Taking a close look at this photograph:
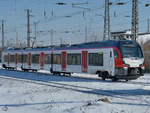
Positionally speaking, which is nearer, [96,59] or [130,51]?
[130,51]

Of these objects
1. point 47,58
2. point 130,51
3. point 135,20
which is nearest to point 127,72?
point 130,51

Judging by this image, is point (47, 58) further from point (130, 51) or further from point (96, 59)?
point (130, 51)

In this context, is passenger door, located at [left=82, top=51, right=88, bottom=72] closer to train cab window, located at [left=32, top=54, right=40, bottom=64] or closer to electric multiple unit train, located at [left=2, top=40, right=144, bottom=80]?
electric multiple unit train, located at [left=2, top=40, right=144, bottom=80]

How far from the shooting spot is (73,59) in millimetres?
22891

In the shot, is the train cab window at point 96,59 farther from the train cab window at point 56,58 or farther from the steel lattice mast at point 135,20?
the steel lattice mast at point 135,20

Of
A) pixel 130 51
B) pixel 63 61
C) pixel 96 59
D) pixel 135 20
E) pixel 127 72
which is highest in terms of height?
pixel 135 20

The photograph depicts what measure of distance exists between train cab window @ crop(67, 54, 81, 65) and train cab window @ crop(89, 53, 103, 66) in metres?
1.60

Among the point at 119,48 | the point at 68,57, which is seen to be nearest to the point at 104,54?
the point at 119,48

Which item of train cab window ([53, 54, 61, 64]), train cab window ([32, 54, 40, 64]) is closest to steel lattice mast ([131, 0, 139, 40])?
train cab window ([53, 54, 61, 64])

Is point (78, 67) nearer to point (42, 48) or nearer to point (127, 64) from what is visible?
point (127, 64)

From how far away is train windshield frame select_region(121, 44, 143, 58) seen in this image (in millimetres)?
18328

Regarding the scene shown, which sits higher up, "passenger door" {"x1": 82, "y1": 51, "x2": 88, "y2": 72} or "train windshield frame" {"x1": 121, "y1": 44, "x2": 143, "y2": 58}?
"train windshield frame" {"x1": 121, "y1": 44, "x2": 143, "y2": 58}

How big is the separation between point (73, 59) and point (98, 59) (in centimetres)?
349

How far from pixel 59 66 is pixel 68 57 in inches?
64.4
